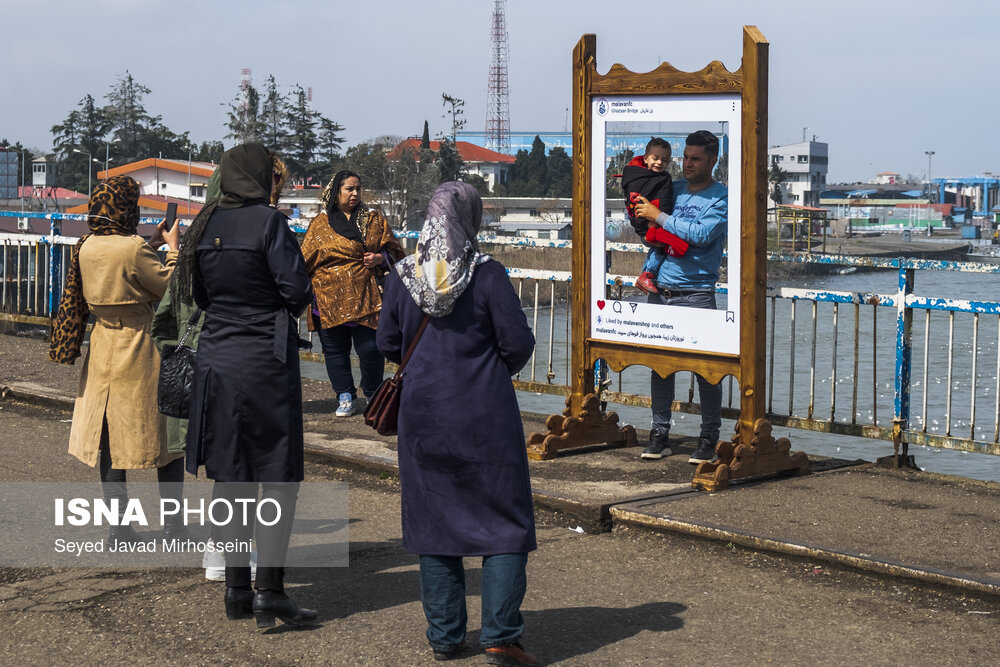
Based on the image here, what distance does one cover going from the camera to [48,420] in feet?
32.2

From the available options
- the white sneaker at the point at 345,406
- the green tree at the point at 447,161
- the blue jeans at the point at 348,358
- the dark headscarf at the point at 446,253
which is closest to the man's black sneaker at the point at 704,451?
the blue jeans at the point at 348,358

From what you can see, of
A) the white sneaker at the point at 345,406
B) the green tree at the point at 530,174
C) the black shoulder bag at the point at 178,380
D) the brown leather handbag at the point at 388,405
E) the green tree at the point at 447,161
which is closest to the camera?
the brown leather handbag at the point at 388,405

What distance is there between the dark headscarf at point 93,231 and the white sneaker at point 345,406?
325 cm

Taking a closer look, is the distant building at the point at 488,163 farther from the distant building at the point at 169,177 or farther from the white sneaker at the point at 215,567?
the white sneaker at the point at 215,567

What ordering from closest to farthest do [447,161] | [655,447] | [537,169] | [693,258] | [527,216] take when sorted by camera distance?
[693,258], [655,447], [447,161], [527,216], [537,169]

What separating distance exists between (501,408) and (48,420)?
6319mm

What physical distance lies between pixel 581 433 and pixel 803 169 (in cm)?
18179

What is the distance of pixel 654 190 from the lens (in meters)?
7.66

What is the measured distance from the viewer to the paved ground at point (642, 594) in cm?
473

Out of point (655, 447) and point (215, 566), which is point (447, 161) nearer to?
point (655, 447)

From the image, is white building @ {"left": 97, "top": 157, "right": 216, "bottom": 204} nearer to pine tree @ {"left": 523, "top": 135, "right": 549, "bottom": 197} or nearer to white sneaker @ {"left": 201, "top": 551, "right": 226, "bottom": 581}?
pine tree @ {"left": 523, "top": 135, "right": 549, "bottom": 197}

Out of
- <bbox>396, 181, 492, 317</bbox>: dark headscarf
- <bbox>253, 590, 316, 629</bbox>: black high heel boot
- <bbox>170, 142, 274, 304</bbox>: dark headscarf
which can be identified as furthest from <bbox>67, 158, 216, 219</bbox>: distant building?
<bbox>396, 181, 492, 317</bbox>: dark headscarf

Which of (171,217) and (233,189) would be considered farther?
(171,217)

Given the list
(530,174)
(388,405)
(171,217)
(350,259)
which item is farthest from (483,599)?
(530,174)
